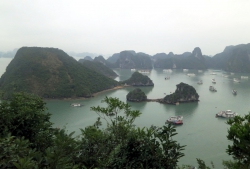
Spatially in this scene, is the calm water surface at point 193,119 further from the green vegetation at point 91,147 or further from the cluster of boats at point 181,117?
the green vegetation at point 91,147

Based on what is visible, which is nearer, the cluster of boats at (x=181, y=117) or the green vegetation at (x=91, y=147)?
the green vegetation at (x=91, y=147)

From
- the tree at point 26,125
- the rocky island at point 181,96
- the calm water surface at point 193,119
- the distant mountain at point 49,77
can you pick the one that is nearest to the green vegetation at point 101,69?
the distant mountain at point 49,77

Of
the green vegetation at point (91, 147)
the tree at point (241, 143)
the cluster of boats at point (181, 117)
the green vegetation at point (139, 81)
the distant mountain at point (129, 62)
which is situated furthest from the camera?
the distant mountain at point (129, 62)

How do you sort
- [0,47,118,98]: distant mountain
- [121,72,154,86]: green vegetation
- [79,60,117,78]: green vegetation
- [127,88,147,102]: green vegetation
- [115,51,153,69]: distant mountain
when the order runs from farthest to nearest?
[115,51,153,69]: distant mountain
[79,60,117,78]: green vegetation
[121,72,154,86]: green vegetation
[0,47,118,98]: distant mountain
[127,88,147,102]: green vegetation

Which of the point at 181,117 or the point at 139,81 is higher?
the point at 139,81

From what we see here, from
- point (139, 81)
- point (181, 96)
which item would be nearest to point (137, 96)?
point (181, 96)

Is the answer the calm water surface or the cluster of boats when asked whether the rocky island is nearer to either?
the calm water surface

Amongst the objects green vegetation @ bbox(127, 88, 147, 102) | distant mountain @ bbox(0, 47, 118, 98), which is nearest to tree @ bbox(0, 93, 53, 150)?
green vegetation @ bbox(127, 88, 147, 102)

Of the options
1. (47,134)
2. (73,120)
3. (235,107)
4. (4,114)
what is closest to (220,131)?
(235,107)

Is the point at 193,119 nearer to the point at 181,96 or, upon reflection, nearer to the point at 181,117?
the point at 181,117
